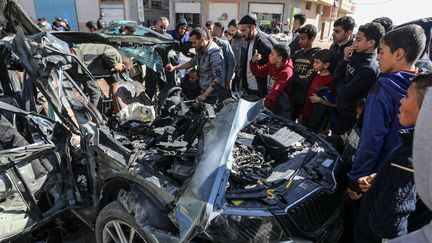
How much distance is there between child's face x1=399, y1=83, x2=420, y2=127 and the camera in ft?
5.49

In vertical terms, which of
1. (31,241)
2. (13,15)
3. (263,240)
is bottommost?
(31,241)

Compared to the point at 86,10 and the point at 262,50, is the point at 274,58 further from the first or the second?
the point at 86,10

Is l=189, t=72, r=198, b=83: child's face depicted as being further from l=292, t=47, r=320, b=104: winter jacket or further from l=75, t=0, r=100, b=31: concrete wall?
l=75, t=0, r=100, b=31: concrete wall

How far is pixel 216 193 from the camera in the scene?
1797 millimetres

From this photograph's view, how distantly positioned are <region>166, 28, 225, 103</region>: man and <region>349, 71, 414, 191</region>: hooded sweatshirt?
256cm

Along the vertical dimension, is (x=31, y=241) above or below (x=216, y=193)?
below

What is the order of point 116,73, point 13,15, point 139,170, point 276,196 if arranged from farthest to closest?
1. point 116,73
2. point 13,15
3. point 139,170
4. point 276,196

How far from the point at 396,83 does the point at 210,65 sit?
286 cm

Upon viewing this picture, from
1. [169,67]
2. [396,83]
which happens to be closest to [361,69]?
[396,83]

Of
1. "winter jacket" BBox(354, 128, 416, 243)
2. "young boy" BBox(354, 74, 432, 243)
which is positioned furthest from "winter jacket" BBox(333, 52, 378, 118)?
"winter jacket" BBox(354, 128, 416, 243)

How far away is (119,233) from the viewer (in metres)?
2.26

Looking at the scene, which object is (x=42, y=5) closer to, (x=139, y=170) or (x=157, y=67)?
(x=157, y=67)

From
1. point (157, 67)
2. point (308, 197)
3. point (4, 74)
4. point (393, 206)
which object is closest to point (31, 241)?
point (4, 74)

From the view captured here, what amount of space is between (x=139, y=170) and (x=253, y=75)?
302 centimetres
